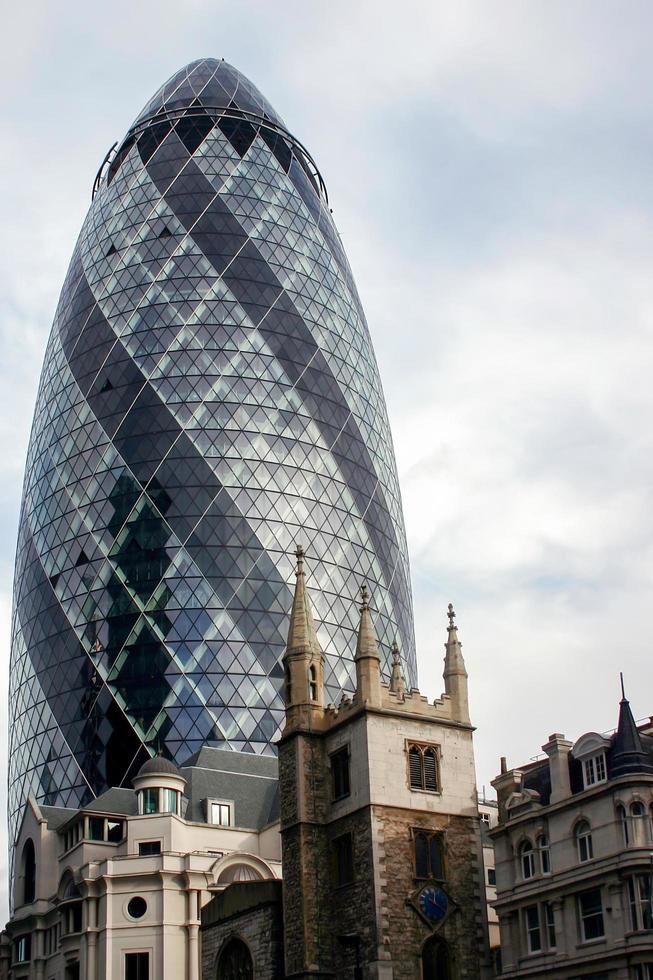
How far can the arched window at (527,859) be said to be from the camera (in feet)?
131

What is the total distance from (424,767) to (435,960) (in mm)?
5777

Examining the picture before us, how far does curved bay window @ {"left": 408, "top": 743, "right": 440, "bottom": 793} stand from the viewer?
44656mm

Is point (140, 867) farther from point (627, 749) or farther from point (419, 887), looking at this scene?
point (627, 749)

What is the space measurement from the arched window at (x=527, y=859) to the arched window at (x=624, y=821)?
405 centimetres

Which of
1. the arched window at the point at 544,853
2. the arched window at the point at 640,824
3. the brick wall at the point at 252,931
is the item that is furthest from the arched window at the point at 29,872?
the arched window at the point at 640,824

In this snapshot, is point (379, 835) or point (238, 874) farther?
point (238, 874)

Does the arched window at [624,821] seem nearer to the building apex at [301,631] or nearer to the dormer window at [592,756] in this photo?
the dormer window at [592,756]

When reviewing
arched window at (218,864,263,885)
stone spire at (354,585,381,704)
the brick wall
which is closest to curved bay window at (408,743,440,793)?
stone spire at (354,585,381,704)

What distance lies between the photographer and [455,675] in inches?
1895

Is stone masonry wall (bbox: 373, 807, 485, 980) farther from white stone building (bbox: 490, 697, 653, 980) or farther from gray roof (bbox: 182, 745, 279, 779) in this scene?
gray roof (bbox: 182, 745, 279, 779)

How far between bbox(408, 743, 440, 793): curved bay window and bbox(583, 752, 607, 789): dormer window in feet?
24.9

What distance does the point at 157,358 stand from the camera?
74.3 metres

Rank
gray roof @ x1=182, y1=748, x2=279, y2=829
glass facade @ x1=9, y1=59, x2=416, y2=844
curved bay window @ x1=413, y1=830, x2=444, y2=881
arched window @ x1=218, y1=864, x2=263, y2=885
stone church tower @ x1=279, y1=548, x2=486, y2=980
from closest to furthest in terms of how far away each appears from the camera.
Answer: stone church tower @ x1=279, y1=548, x2=486, y2=980, curved bay window @ x1=413, y1=830, x2=444, y2=881, arched window @ x1=218, y1=864, x2=263, y2=885, gray roof @ x1=182, y1=748, x2=279, y2=829, glass facade @ x1=9, y1=59, x2=416, y2=844

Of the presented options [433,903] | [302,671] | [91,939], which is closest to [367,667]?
[302,671]
